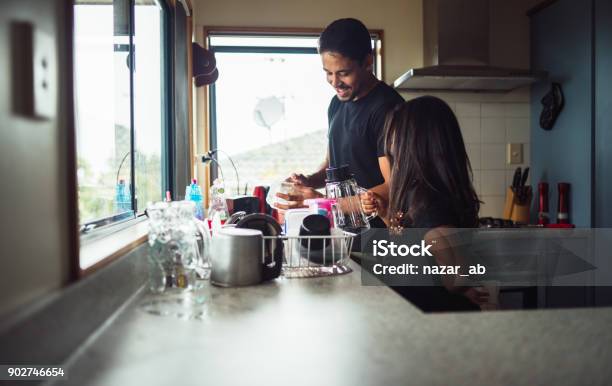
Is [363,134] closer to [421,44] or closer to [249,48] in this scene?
[421,44]

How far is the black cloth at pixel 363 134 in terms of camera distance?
7.87ft

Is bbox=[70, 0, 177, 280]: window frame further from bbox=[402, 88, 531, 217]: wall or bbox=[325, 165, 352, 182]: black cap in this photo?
bbox=[402, 88, 531, 217]: wall

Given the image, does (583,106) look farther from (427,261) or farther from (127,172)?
(127,172)

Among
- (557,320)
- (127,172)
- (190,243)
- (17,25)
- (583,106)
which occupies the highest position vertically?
(583,106)

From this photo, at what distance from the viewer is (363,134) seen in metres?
2.43

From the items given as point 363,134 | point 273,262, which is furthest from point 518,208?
point 273,262

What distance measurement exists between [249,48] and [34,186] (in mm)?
2476

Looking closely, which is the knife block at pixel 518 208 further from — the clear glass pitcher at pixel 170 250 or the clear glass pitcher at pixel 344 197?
the clear glass pitcher at pixel 170 250

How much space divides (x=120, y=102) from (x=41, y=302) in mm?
1167

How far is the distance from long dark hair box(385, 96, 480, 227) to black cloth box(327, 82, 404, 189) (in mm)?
396

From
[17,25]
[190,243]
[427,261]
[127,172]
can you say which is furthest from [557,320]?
[127,172]

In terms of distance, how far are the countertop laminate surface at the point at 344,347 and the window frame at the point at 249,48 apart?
2050 mm

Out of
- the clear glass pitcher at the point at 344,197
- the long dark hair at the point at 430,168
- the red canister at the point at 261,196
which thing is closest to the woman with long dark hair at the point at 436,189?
the long dark hair at the point at 430,168

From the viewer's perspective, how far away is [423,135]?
6.07 ft
